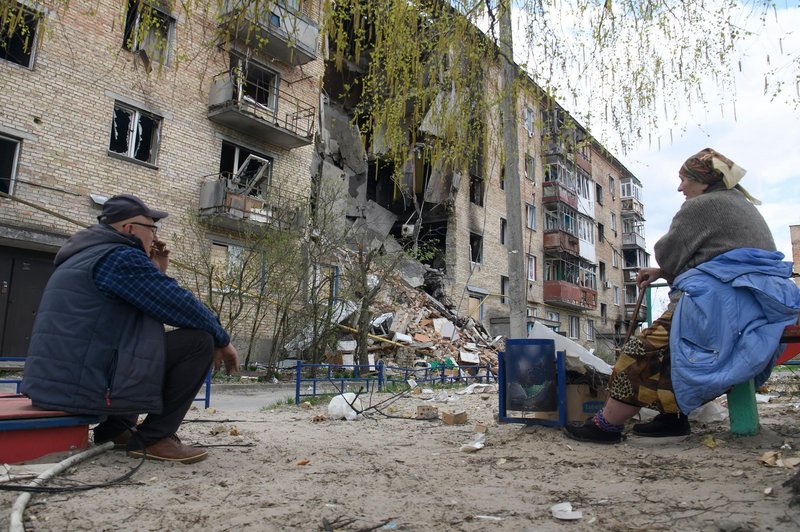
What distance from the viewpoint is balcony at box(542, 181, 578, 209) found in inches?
1214

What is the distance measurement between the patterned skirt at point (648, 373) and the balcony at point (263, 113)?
12975mm

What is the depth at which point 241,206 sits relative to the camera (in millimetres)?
14320

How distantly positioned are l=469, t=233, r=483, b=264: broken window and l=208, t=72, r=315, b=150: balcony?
1129 cm

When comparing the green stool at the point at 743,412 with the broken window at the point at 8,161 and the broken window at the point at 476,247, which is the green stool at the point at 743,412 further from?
the broken window at the point at 476,247

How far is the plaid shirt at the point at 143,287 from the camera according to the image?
2.68 meters

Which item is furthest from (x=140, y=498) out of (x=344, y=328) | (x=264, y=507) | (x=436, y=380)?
(x=344, y=328)

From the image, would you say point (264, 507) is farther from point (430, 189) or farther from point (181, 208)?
point (430, 189)

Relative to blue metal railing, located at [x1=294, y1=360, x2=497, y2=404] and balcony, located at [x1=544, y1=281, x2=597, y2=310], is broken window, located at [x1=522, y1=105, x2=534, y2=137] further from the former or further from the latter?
balcony, located at [x1=544, y1=281, x2=597, y2=310]

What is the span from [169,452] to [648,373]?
277cm

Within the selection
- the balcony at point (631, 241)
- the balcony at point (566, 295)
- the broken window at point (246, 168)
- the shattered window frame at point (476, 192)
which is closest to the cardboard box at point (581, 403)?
the broken window at point (246, 168)

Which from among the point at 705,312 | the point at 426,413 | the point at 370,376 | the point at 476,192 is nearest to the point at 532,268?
the point at 476,192

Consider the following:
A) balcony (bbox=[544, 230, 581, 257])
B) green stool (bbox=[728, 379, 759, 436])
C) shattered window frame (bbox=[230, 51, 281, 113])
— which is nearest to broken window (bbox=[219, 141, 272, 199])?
shattered window frame (bbox=[230, 51, 281, 113])

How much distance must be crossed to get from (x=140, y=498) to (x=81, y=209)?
39.6ft

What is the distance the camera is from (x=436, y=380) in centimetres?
1270
